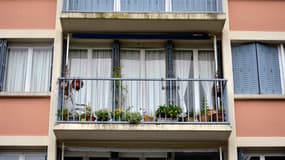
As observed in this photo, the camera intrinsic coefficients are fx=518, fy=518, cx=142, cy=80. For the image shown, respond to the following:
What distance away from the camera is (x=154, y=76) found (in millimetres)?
15852

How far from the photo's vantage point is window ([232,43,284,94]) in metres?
15.4

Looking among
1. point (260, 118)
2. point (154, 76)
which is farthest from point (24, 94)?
point (260, 118)

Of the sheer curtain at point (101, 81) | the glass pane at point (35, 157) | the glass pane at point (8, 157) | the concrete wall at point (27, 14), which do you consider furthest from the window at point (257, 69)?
the glass pane at point (8, 157)

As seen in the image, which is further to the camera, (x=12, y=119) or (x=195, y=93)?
(x=195, y=93)

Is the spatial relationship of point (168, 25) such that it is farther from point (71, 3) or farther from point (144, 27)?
point (71, 3)

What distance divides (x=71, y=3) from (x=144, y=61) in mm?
2899

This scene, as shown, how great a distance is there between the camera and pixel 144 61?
16016 mm

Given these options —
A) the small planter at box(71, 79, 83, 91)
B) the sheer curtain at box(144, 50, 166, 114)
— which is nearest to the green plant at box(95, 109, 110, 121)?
the small planter at box(71, 79, 83, 91)

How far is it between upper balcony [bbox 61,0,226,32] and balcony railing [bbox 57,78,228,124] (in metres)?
1.63

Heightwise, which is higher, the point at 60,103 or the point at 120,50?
the point at 120,50

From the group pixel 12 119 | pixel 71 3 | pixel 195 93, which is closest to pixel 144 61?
pixel 195 93

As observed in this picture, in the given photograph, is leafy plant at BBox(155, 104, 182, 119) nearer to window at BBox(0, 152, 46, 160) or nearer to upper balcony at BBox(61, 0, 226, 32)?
upper balcony at BBox(61, 0, 226, 32)

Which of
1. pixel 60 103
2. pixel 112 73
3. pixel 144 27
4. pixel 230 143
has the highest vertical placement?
pixel 144 27

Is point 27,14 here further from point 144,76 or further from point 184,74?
point 184,74
